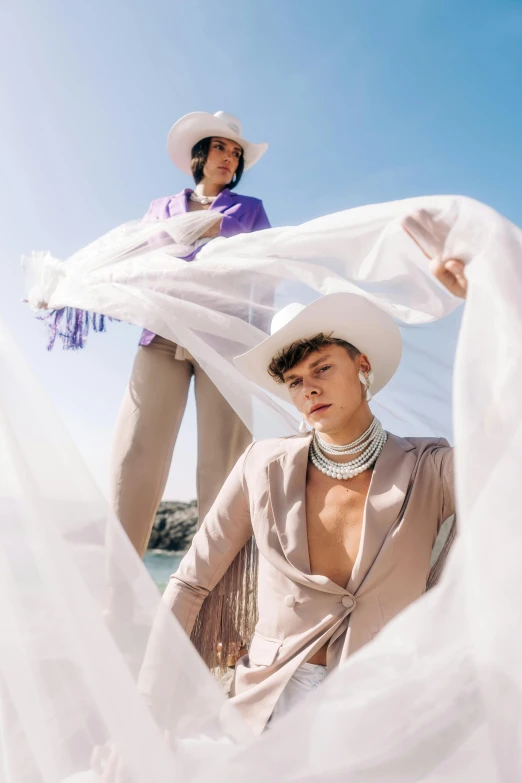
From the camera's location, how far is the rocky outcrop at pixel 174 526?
52.4 feet

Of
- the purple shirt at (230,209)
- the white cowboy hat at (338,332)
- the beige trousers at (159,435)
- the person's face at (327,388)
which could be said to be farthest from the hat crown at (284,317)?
the purple shirt at (230,209)

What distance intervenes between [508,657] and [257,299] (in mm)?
1439

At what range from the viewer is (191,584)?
1.71 meters

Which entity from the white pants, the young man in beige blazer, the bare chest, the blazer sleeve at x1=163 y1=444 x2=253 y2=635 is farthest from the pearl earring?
the white pants

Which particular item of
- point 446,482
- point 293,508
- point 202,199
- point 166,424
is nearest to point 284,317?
point 293,508

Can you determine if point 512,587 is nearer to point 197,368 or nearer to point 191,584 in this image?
point 191,584

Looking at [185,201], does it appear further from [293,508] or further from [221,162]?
[293,508]

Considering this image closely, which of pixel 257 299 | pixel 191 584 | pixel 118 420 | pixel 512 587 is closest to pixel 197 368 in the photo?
pixel 118 420

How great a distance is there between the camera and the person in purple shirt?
2.36m

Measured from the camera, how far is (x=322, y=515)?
1687 millimetres

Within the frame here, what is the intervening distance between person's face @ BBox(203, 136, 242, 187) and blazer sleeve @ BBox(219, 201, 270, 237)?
0.92 ft

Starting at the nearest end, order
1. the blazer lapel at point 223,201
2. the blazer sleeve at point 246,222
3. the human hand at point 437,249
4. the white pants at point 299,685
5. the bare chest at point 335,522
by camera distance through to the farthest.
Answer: the human hand at point 437,249, the white pants at point 299,685, the bare chest at point 335,522, the blazer sleeve at point 246,222, the blazer lapel at point 223,201

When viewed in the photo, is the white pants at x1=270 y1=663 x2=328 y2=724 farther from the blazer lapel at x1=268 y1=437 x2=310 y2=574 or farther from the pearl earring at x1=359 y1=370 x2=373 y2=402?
the pearl earring at x1=359 y1=370 x2=373 y2=402

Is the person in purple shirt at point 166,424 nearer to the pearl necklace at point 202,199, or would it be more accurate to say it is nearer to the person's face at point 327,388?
the pearl necklace at point 202,199
